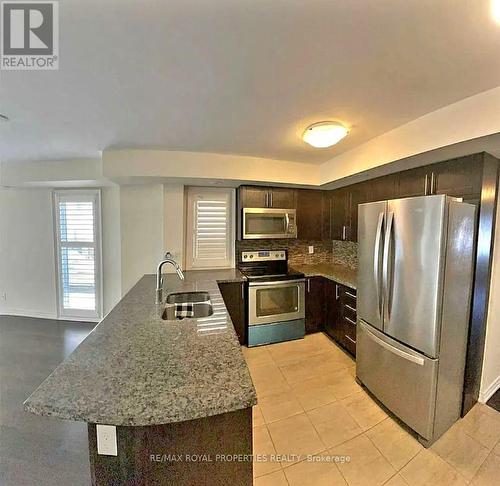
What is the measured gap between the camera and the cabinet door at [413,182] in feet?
7.29

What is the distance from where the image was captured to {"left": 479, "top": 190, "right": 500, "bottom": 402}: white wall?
82.4 inches

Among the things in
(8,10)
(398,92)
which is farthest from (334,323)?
(8,10)

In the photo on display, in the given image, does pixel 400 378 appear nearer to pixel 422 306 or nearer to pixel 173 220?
pixel 422 306

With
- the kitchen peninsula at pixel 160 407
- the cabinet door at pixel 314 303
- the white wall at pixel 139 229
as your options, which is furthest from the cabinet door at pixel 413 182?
the white wall at pixel 139 229

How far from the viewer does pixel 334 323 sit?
3.09 meters

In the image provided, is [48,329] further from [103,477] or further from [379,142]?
[379,142]

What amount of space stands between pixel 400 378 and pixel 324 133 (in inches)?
77.4

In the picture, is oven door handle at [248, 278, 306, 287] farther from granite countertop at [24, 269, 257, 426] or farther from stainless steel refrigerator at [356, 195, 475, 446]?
granite countertop at [24, 269, 257, 426]

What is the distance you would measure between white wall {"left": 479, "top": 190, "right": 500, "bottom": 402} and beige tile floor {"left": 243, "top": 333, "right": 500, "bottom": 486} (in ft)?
0.70

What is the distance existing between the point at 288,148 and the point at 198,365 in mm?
2301

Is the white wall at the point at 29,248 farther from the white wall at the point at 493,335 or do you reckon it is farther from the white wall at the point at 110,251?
the white wall at the point at 493,335

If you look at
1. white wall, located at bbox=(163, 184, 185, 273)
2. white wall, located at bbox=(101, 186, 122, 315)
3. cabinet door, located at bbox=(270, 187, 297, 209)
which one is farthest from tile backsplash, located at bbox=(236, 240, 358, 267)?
white wall, located at bbox=(101, 186, 122, 315)

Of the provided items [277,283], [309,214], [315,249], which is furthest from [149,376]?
[315,249]

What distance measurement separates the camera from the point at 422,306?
1.69 m
